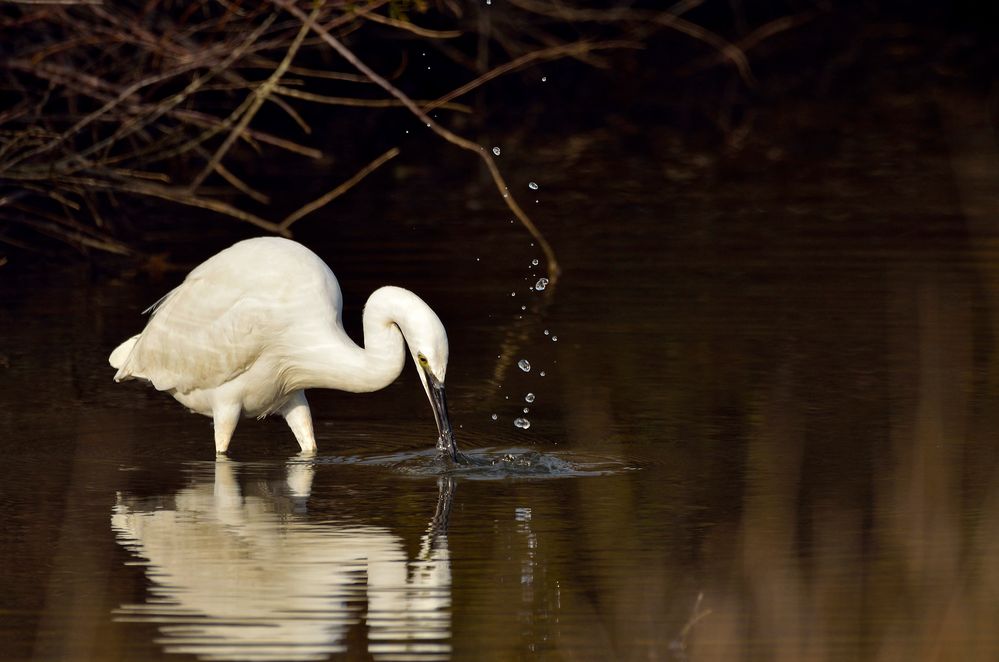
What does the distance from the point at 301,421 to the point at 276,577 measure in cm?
186

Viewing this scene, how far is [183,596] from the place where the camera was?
6340 millimetres

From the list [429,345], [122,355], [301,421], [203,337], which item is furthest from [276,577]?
[122,355]

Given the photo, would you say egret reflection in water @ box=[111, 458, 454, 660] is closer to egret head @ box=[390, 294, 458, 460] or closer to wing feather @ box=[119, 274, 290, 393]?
egret head @ box=[390, 294, 458, 460]

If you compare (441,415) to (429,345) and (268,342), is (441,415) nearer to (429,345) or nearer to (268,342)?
(429,345)

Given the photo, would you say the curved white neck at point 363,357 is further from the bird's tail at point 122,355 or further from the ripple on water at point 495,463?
the bird's tail at point 122,355

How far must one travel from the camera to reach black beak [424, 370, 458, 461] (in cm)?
768

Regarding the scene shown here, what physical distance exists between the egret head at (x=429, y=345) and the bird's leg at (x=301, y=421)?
30.7 inches

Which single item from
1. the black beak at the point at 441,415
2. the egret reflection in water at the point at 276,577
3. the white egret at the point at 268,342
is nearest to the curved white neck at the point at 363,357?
the white egret at the point at 268,342

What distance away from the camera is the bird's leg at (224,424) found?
8.34m

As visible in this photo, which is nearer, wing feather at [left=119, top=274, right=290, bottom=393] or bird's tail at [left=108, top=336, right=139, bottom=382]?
wing feather at [left=119, top=274, right=290, bottom=393]

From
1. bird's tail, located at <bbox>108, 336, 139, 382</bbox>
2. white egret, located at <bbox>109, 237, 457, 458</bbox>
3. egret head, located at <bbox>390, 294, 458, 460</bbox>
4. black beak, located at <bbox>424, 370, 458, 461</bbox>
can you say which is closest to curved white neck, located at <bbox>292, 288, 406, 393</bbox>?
white egret, located at <bbox>109, 237, 457, 458</bbox>

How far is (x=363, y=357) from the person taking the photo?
8.06 m

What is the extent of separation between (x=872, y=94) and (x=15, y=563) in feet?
52.3

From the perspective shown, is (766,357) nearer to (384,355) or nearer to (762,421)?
(762,421)
